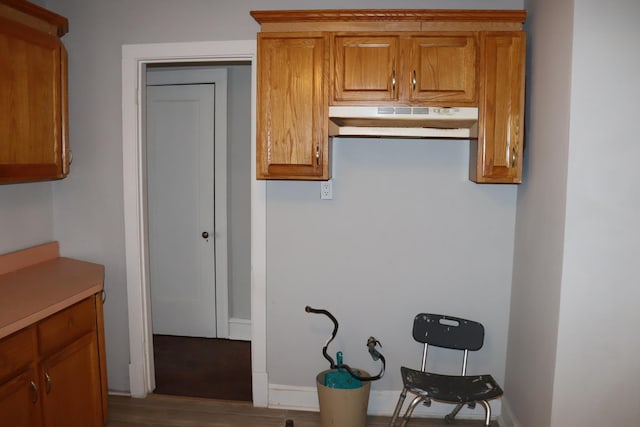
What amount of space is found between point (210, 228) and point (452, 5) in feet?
8.07

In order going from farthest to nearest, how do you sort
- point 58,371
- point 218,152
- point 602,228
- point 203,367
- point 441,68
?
point 218,152 < point 203,367 < point 441,68 < point 58,371 < point 602,228

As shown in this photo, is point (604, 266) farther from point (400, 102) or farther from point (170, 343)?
point (170, 343)

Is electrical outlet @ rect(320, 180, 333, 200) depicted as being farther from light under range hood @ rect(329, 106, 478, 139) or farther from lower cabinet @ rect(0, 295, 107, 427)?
lower cabinet @ rect(0, 295, 107, 427)

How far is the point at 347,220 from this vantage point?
10.0 feet

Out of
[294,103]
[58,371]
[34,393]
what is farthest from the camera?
[294,103]

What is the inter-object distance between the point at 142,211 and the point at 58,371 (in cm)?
106

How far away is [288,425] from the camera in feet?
8.81

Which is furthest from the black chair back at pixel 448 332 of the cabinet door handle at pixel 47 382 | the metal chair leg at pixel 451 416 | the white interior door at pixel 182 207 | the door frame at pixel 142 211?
the white interior door at pixel 182 207

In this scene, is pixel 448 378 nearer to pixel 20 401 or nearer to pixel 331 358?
pixel 331 358

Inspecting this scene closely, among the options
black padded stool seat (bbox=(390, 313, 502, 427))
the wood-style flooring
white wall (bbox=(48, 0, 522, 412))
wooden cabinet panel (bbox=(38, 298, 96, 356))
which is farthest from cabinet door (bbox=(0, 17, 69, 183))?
black padded stool seat (bbox=(390, 313, 502, 427))

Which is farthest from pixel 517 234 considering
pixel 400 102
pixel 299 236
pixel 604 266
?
pixel 299 236

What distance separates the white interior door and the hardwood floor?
1119 mm

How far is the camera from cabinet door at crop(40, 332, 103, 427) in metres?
2.43

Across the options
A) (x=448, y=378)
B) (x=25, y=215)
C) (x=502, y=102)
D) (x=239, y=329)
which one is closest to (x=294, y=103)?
(x=502, y=102)
